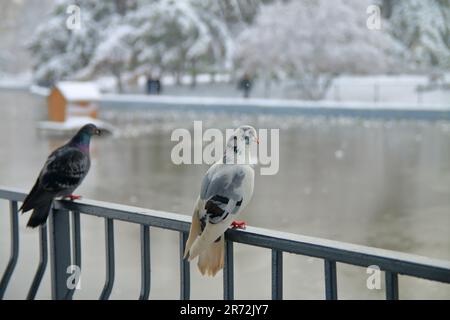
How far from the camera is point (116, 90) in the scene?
24.0m

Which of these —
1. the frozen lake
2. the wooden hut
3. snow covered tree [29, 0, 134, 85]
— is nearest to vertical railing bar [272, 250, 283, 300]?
the frozen lake

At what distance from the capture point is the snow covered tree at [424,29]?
19.6 meters

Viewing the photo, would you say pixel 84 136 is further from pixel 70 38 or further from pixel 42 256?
pixel 70 38

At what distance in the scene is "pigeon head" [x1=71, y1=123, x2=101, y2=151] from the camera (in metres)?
2.12

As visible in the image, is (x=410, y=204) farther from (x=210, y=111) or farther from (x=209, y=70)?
(x=209, y=70)

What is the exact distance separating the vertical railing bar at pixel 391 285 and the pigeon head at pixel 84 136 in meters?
1.06

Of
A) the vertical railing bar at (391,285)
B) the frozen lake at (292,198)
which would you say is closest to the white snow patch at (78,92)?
A: the frozen lake at (292,198)

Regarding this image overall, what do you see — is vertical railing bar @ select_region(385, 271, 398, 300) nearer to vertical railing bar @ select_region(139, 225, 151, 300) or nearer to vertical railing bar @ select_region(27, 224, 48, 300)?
vertical railing bar @ select_region(139, 225, 151, 300)

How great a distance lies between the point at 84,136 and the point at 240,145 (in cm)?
75

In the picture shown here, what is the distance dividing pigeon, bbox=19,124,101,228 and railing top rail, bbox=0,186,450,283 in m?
0.08

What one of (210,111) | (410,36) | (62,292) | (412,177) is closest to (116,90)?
(210,111)

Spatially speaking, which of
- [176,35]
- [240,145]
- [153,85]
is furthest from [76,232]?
[176,35]

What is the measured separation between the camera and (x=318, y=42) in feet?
63.6

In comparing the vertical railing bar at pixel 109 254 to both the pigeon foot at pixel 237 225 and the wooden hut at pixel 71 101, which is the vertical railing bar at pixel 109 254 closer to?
the pigeon foot at pixel 237 225
